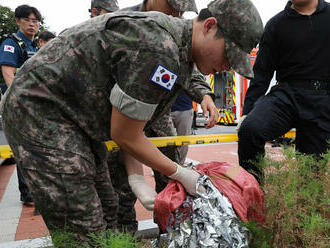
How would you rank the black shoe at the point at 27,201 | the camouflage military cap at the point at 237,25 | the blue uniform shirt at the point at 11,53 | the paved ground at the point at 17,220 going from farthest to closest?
the black shoe at the point at 27,201, the blue uniform shirt at the point at 11,53, the paved ground at the point at 17,220, the camouflage military cap at the point at 237,25

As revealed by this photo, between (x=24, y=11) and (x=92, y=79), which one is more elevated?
(x=24, y=11)

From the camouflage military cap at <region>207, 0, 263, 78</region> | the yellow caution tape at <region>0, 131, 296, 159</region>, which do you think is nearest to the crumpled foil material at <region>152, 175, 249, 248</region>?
the camouflage military cap at <region>207, 0, 263, 78</region>

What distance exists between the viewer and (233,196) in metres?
→ 1.63

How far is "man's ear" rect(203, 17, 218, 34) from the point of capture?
1.54 metres

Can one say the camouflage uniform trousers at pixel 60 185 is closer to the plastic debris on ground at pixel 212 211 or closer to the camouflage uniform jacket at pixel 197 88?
the plastic debris on ground at pixel 212 211

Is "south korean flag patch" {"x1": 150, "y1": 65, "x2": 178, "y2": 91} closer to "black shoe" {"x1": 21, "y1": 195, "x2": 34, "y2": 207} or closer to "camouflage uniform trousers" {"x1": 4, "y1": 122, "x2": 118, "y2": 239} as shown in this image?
"camouflage uniform trousers" {"x1": 4, "y1": 122, "x2": 118, "y2": 239}

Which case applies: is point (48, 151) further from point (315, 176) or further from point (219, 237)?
point (315, 176)

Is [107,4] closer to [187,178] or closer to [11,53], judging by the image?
[11,53]

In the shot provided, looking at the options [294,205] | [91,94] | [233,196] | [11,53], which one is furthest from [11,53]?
[294,205]

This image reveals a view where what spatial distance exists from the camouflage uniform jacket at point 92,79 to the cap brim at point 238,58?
0.19m

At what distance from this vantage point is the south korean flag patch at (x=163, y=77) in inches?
54.1

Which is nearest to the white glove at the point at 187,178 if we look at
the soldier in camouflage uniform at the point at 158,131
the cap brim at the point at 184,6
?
the soldier in camouflage uniform at the point at 158,131

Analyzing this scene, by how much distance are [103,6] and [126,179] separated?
6.58 feet

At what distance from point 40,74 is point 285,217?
1320mm
